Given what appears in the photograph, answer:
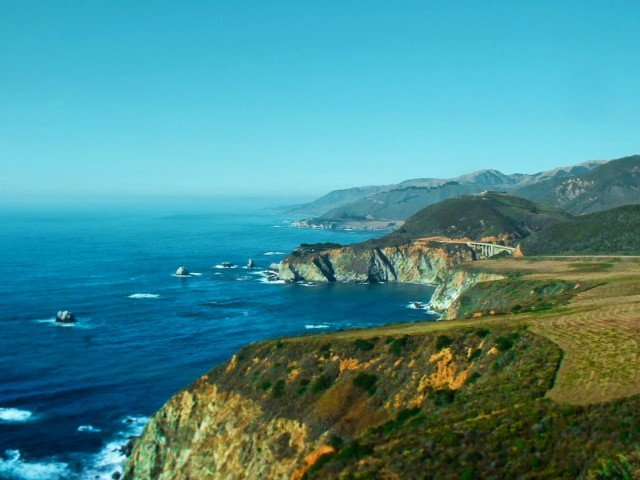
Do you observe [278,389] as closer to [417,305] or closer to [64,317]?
[64,317]

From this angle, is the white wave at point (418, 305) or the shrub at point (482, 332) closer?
the shrub at point (482, 332)

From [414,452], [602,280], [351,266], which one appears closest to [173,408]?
[414,452]

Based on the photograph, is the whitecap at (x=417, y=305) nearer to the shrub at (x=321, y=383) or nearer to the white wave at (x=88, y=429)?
the white wave at (x=88, y=429)

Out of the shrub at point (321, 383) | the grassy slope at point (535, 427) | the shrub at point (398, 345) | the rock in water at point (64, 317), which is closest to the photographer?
the grassy slope at point (535, 427)

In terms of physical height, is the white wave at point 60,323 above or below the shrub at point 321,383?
below

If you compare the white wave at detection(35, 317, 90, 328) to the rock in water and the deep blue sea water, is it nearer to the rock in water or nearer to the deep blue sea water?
the deep blue sea water

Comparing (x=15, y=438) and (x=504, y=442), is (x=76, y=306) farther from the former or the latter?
(x=504, y=442)

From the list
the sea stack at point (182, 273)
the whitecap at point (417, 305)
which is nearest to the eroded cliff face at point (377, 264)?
the sea stack at point (182, 273)
